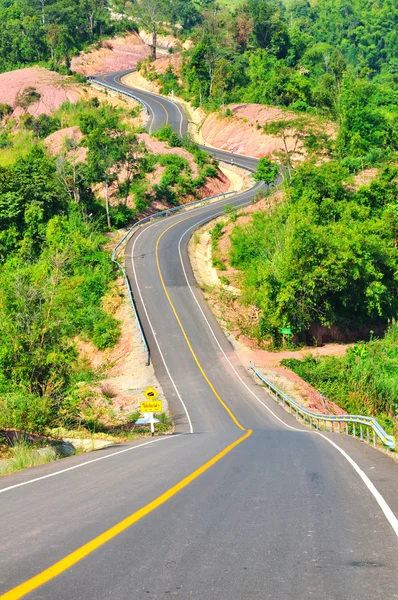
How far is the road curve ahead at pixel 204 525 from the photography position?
5379 mm

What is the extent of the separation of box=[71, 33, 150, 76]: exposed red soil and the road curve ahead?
457 ft

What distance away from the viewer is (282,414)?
3372 centimetres

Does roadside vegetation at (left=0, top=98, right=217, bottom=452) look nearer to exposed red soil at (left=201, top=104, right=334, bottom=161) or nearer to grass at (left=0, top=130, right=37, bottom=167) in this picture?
grass at (left=0, top=130, right=37, bottom=167)

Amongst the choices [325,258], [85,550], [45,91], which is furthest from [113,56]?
[85,550]

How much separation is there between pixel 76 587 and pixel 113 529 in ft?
5.95

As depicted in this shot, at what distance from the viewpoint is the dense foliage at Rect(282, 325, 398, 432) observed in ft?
114

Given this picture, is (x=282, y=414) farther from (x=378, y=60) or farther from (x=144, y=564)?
(x=378, y=60)

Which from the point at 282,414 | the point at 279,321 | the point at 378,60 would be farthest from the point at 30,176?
the point at 378,60

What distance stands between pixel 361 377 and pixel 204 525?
103 feet

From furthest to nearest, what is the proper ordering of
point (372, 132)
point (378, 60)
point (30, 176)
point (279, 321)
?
point (378, 60)
point (372, 132)
point (30, 176)
point (279, 321)

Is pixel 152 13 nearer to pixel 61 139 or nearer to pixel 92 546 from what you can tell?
pixel 61 139

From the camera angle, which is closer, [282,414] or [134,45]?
[282,414]

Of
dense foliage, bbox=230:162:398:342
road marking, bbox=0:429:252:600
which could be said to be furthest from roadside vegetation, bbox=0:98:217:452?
dense foliage, bbox=230:162:398:342

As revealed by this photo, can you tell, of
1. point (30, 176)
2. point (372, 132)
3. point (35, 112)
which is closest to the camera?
point (30, 176)
